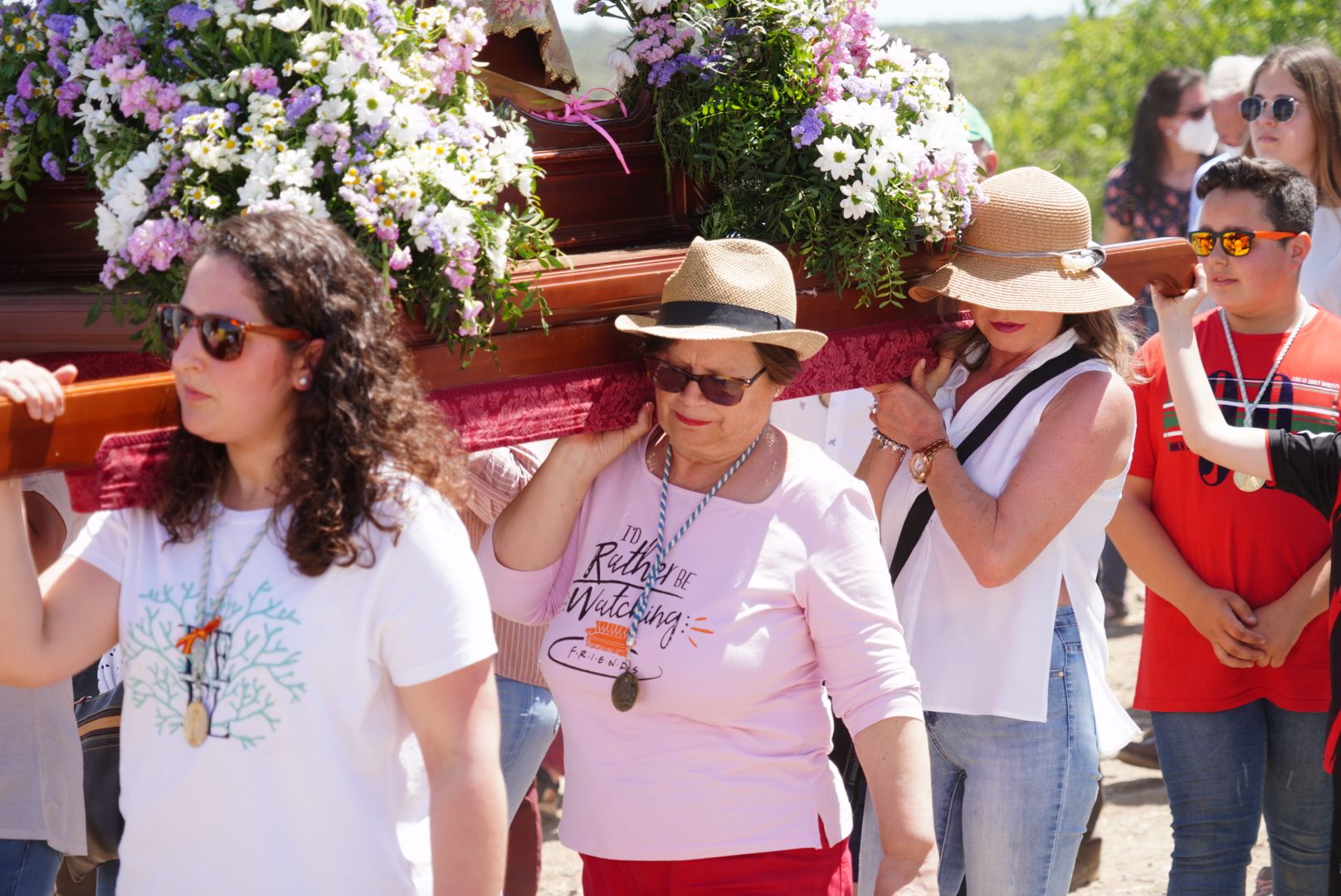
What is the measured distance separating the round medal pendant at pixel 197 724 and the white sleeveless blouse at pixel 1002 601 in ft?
5.29

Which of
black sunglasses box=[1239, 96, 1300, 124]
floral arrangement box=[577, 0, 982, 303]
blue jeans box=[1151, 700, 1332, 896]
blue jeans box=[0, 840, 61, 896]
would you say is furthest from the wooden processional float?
black sunglasses box=[1239, 96, 1300, 124]

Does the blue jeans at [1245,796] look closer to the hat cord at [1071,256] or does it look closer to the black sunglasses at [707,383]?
the hat cord at [1071,256]

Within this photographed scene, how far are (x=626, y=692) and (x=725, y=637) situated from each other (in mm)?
196

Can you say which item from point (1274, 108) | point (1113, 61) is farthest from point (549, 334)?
point (1113, 61)

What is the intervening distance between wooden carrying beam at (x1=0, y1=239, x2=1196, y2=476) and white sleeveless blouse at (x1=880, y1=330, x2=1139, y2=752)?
35cm

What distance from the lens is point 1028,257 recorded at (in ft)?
Answer: 10.6

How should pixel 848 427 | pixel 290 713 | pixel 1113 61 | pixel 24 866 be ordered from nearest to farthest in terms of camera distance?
pixel 290 713 → pixel 24 866 → pixel 848 427 → pixel 1113 61

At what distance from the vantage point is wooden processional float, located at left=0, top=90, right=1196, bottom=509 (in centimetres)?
220

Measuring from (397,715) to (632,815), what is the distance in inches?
25.7

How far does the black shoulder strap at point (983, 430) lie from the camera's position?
3.21 metres

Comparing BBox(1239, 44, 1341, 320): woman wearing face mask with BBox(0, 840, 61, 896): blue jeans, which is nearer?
BBox(0, 840, 61, 896): blue jeans

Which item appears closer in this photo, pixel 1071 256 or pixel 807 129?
pixel 807 129

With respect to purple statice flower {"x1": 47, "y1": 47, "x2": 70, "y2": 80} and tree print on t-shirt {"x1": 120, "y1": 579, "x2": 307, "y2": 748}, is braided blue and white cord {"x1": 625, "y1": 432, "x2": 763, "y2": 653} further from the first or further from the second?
purple statice flower {"x1": 47, "y1": 47, "x2": 70, "y2": 80}

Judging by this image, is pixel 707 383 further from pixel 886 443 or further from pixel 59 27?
pixel 59 27
